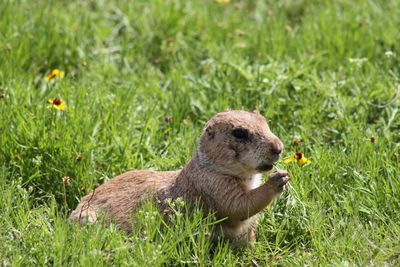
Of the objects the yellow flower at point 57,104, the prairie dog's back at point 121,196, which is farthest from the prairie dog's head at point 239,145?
the yellow flower at point 57,104

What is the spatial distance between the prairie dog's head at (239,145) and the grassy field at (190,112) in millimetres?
418

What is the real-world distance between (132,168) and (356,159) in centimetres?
149

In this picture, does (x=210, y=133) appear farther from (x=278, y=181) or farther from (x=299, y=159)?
(x=299, y=159)

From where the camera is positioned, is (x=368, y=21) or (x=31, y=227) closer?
(x=31, y=227)

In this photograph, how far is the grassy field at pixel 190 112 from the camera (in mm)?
4789

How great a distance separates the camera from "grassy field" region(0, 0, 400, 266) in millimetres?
4789

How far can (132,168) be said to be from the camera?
595cm

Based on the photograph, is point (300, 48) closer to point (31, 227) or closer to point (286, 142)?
point (286, 142)

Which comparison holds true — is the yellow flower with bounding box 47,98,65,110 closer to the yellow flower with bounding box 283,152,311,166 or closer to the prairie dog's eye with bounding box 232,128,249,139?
the prairie dog's eye with bounding box 232,128,249,139

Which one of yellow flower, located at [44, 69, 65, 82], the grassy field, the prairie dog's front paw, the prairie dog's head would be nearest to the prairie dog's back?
the grassy field

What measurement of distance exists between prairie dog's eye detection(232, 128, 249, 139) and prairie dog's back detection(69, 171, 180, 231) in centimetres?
50

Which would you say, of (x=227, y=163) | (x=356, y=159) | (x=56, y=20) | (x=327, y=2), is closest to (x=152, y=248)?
(x=227, y=163)

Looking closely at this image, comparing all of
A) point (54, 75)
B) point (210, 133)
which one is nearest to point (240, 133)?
point (210, 133)

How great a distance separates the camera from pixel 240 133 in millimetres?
5020
